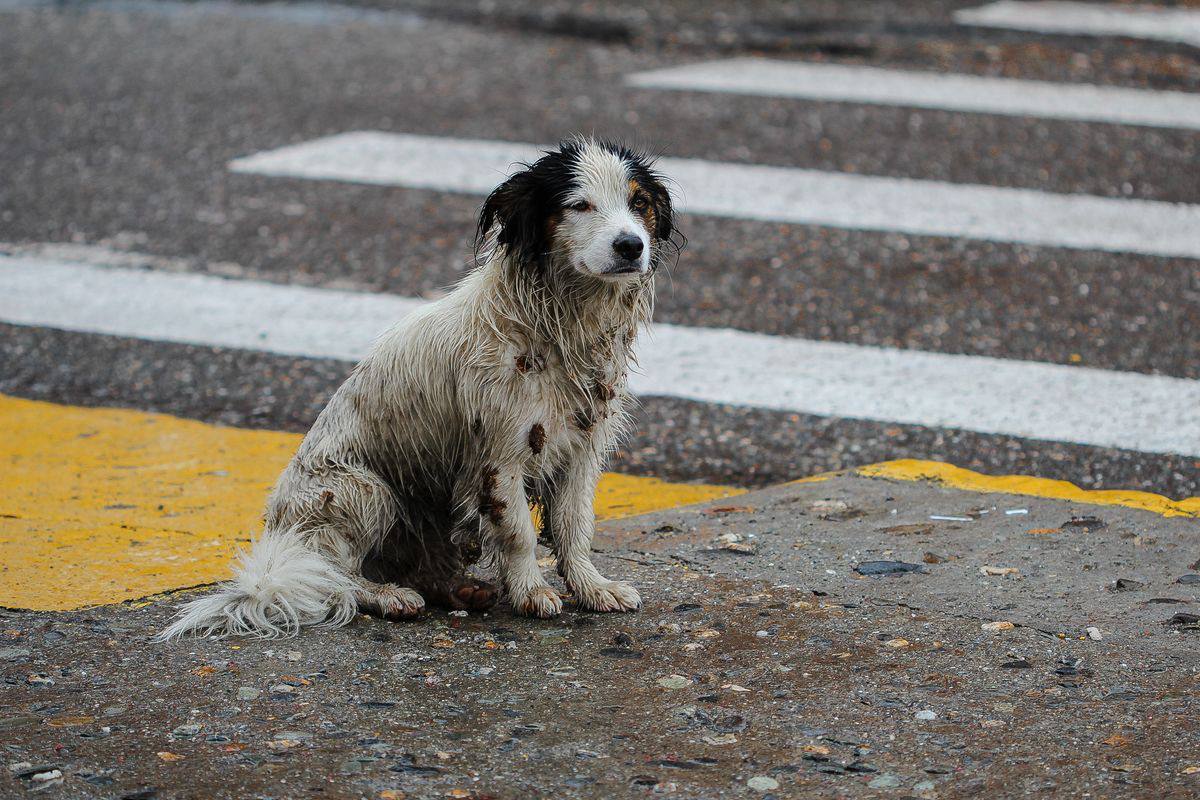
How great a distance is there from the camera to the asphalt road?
571cm

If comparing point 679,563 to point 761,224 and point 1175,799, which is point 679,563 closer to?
point 1175,799

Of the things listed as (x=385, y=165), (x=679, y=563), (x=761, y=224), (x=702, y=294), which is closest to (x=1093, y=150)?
(x=761, y=224)

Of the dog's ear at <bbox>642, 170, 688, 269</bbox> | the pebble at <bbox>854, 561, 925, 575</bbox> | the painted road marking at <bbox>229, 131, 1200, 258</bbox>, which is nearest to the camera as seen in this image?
the dog's ear at <bbox>642, 170, 688, 269</bbox>

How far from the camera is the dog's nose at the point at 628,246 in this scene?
11.9ft

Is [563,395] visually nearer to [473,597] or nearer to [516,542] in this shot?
[516,542]

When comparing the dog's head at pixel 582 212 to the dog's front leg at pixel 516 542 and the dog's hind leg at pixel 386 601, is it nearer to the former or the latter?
the dog's front leg at pixel 516 542

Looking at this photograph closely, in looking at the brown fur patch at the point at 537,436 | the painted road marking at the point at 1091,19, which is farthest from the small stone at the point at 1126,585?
the painted road marking at the point at 1091,19

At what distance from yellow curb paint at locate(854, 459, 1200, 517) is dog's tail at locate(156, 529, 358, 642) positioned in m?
1.92

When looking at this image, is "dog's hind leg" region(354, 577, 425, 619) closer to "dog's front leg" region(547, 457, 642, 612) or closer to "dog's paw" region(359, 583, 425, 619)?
"dog's paw" region(359, 583, 425, 619)

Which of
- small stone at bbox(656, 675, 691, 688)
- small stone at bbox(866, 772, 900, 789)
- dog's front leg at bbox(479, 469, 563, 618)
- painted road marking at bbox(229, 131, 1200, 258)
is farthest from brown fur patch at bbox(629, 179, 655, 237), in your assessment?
painted road marking at bbox(229, 131, 1200, 258)

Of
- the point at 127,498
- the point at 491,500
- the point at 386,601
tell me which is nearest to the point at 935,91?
the point at 127,498

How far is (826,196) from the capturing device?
7.63 m

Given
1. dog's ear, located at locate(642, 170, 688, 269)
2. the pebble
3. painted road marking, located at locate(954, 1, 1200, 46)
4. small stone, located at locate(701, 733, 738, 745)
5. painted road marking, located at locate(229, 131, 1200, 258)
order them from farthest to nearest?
1. painted road marking, located at locate(954, 1, 1200, 46)
2. painted road marking, located at locate(229, 131, 1200, 258)
3. the pebble
4. dog's ear, located at locate(642, 170, 688, 269)
5. small stone, located at locate(701, 733, 738, 745)

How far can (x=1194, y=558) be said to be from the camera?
166 inches
